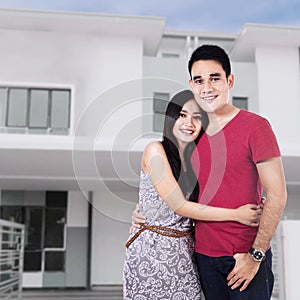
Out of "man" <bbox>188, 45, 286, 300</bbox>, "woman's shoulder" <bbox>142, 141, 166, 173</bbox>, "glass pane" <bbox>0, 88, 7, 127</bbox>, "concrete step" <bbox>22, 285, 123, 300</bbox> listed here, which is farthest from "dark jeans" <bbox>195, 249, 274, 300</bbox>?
"glass pane" <bbox>0, 88, 7, 127</bbox>

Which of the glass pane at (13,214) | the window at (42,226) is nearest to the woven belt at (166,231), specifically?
the window at (42,226)

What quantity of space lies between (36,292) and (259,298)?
7770 mm

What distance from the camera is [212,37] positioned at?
11.5m

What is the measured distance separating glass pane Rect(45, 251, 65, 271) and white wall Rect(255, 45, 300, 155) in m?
4.82

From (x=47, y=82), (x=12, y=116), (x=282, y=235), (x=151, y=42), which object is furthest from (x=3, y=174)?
(x=282, y=235)

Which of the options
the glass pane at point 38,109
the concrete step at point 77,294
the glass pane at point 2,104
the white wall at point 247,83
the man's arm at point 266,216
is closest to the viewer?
the man's arm at point 266,216

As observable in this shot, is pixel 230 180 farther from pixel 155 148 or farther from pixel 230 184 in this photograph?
pixel 155 148

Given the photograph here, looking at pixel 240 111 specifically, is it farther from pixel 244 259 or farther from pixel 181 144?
pixel 244 259

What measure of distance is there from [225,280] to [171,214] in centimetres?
25

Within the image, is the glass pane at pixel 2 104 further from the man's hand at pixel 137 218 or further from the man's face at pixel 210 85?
the man's face at pixel 210 85

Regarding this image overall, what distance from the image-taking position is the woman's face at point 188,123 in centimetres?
145

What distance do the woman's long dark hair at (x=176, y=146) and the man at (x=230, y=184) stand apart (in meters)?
0.02

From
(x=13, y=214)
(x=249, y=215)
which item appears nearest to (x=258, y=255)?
(x=249, y=215)

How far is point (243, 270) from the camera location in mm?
1413
